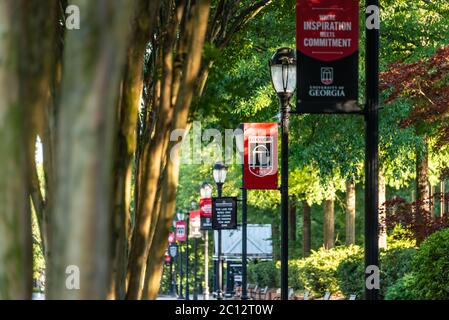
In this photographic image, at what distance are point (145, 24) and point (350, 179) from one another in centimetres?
2905

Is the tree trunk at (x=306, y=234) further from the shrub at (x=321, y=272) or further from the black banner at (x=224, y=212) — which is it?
the black banner at (x=224, y=212)

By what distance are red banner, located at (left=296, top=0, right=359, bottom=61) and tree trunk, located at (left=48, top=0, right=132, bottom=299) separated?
4.98 metres

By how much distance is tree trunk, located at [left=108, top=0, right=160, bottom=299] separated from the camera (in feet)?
30.7

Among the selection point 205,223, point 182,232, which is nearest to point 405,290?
point 205,223

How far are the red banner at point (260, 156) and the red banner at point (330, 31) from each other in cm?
1109

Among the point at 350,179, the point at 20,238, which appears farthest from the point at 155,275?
the point at 350,179

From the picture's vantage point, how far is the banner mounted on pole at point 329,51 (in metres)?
12.0

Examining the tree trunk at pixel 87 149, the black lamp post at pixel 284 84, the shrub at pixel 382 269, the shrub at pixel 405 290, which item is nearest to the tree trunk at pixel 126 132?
the tree trunk at pixel 87 149

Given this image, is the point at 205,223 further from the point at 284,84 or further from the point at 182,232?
the point at 284,84

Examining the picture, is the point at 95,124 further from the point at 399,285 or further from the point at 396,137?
the point at 396,137

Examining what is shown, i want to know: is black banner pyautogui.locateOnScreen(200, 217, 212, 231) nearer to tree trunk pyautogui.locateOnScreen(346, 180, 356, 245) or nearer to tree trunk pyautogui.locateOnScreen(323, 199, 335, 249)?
tree trunk pyautogui.locateOnScreen(323, 199, 335, 249)

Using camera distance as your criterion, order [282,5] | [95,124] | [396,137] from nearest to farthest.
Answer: [95,124]
[282,5]
[396,137]

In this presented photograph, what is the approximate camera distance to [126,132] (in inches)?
391
